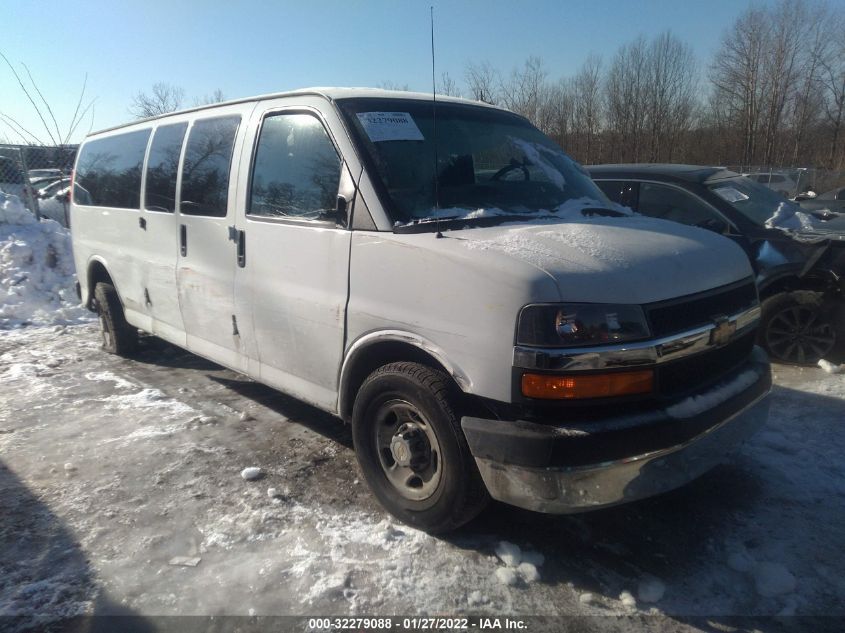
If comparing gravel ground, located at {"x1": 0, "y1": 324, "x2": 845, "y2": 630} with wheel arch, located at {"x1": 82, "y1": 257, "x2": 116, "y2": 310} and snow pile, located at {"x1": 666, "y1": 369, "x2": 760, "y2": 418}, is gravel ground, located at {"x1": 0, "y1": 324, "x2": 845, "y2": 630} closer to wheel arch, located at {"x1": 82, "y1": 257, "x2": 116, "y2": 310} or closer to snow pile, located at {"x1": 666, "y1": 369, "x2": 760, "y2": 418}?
snow pile, located at {"x1": 666, "y1": 369, "x2": 760, "y2": 418}

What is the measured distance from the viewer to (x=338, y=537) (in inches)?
116

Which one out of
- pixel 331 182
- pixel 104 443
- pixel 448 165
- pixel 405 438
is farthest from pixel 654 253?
pixel 104 443

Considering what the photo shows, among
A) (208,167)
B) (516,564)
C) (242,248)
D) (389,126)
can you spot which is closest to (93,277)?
(208,167)

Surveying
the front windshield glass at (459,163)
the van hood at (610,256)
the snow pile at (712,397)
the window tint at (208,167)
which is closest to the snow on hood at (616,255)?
the van hood at (610,256)

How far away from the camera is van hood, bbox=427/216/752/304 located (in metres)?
2.38

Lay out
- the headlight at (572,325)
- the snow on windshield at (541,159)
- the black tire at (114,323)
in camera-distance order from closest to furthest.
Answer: the headlight at (572,325), the snow on windshield at (541,159), the black tire at (114,323)

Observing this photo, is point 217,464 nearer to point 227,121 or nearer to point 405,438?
point 405,438

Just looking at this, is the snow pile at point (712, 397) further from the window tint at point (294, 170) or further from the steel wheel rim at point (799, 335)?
the steel wheel rim at point (799, 335)

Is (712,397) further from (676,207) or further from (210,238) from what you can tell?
(676,207)

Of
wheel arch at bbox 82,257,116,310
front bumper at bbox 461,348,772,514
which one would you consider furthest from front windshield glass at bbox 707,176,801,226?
wheel arch at bbox 82,257,116,310

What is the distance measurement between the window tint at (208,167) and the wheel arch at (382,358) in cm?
155

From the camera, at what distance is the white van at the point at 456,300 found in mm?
2354

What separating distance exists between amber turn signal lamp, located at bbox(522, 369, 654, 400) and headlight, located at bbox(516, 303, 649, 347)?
0.13m

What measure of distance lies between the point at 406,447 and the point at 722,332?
156 cm
